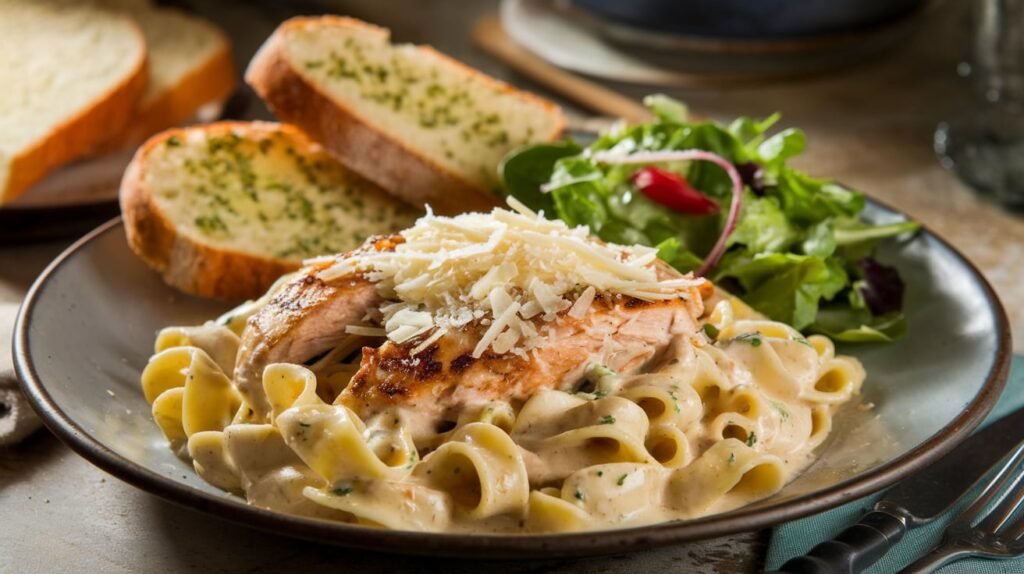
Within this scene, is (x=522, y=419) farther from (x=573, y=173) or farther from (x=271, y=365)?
(x=573, y=173)

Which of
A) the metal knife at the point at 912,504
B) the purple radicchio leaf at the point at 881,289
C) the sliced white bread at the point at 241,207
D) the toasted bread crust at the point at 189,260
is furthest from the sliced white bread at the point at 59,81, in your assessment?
the metal knife at the point at 912,504

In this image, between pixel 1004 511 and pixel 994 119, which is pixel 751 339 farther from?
pixel 994 119

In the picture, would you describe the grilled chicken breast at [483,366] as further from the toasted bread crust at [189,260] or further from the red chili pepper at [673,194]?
the toasted bread crust at [189,260]

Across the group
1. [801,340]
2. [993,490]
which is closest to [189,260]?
[801,340]

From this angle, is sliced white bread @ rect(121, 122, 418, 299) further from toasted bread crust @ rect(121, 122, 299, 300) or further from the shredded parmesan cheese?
the shredded parmesan cheese

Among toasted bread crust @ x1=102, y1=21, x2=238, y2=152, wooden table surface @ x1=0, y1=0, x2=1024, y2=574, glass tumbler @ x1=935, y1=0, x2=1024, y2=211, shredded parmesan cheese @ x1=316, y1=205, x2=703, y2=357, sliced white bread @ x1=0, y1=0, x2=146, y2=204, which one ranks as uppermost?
shredded parmesan cheese @ x1=316, y1=205, x2=703, y2=357

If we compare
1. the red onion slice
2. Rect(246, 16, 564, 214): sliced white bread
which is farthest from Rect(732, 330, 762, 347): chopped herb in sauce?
Rect(246, 16, 564, 214): sliced white bread
